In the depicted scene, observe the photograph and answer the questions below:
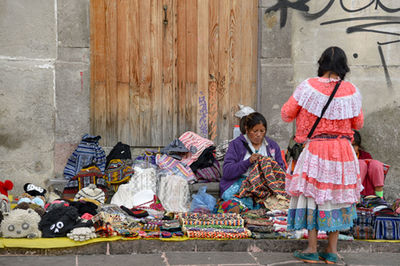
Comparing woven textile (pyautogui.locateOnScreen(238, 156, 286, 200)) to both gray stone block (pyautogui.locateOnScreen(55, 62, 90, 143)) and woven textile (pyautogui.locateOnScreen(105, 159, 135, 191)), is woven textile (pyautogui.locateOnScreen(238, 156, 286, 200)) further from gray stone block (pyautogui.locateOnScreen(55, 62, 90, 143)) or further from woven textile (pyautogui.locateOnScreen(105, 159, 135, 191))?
gray stone block (pyautogui.locateOnScreen(55, 62, 90, 143))

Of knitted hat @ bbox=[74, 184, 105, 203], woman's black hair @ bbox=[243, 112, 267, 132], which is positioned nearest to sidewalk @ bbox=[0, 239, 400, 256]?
knitted hat @ bbox=[74, 184, 105, 203]

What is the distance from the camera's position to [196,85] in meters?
6.92

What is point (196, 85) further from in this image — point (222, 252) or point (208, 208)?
point (222, 252)

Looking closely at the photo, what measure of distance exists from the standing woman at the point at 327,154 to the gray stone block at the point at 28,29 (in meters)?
3.28

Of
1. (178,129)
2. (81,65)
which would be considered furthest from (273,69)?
(81,65)

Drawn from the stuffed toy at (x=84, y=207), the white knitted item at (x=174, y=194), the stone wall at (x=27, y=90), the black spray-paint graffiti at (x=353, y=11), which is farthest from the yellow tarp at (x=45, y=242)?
the black spray-paint graffiti at (x=353, y=11)

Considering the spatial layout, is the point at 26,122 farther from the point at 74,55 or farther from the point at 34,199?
the point at 34,199

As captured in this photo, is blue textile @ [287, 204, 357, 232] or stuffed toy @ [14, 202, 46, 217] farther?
stuffed toy @ [14, 202, 46, 217]

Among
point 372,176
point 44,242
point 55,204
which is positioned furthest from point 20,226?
point 372,176

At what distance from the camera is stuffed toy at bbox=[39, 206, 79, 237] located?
16.2ft

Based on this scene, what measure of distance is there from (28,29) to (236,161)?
9.46 feet

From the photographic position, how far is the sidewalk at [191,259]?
452 centimetres

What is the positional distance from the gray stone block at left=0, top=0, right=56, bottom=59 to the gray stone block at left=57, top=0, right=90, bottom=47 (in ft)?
0.27

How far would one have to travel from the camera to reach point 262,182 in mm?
5875
